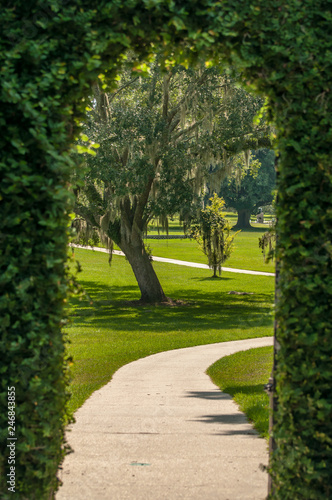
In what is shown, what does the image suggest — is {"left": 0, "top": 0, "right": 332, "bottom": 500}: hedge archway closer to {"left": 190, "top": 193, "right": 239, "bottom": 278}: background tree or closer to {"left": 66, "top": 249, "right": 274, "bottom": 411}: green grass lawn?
{"left": 66, "top": 249, "right": 274, "bottom": 411}: green grass lawn

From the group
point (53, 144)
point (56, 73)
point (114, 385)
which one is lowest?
point (114, 385)

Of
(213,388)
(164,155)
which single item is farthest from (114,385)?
(164,155)

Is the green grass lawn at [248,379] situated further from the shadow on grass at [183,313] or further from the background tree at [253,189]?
the background tree at [253,189]

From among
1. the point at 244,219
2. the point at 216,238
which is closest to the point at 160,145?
the point at 216,238

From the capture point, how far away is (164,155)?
18062 millimetres

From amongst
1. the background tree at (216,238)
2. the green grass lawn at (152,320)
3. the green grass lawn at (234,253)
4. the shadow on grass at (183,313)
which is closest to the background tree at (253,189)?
the green grass lawn at (234,253)

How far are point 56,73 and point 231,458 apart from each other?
390 centimetres

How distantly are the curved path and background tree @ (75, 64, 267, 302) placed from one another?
955 cm

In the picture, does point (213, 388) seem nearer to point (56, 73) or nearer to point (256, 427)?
point (256, 427)

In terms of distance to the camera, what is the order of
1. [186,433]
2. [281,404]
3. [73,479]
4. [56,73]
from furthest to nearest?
[186,433], [73,479], [281,404], [56,73]

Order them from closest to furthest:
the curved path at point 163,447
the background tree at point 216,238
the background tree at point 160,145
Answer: the curved path at point 163,447
the background tree at point 160,145
the background tree at point 216,238

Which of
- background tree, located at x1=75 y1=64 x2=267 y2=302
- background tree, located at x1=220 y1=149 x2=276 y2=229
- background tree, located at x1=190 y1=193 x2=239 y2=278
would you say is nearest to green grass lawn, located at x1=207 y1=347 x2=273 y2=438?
background tree, located at x1=75 y1=64 x2=267 y2=302

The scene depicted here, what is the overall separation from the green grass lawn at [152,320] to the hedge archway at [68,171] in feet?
5.44

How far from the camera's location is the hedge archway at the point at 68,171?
3816mm
